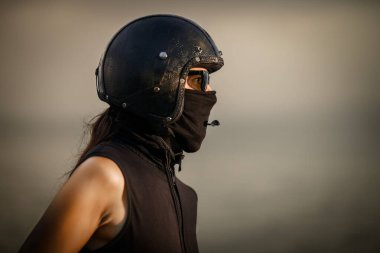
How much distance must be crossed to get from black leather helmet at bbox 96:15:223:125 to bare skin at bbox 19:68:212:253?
1.57ft

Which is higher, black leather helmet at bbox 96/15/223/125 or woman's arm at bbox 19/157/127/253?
black leather helmet at bbox 96/15/223/125

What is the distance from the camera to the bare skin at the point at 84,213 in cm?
152

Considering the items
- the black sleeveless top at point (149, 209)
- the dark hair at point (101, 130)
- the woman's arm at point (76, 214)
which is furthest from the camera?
the dark hair at point (101, 130)

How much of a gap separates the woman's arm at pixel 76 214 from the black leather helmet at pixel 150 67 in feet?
1.77

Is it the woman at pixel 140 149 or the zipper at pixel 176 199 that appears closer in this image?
the woman at pixel 140 149

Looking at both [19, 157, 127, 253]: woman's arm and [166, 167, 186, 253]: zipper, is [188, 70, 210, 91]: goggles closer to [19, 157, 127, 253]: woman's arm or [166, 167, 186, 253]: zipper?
[166, 167, 186, 253]: zipper

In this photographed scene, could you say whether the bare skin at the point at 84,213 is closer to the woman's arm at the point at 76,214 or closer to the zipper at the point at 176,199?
the woman's arm at the point at 76,214

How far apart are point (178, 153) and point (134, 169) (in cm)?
42

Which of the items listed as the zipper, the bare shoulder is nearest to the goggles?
the zipper

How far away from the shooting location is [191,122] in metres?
2.19

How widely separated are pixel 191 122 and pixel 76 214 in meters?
0.85

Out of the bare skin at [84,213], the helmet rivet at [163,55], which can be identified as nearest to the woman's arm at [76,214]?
the bare skin at [84,213]

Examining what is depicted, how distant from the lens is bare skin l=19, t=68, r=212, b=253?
1.52 m

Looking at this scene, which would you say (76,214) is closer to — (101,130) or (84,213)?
(84,213)
